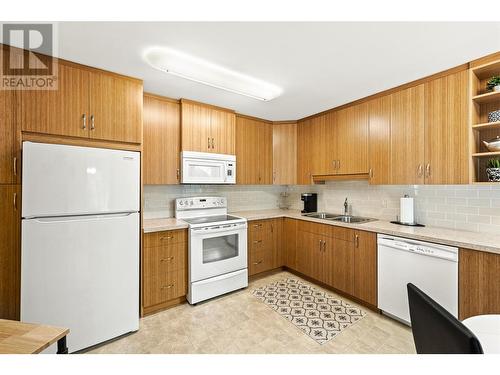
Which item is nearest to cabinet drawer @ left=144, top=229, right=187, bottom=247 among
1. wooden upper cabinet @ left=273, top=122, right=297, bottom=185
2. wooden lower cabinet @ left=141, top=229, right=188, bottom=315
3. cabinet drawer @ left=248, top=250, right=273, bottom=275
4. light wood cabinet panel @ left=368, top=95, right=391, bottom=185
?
wooden lower cabinet @ left=141, top=229, right=188, bottom=315

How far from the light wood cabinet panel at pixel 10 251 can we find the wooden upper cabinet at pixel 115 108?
70 centimetres

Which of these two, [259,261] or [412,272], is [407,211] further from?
[259,261]

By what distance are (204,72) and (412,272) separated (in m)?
2.57

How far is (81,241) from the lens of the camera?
1797 mm

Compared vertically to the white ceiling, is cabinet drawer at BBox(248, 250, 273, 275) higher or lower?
lower

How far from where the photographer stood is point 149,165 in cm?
262

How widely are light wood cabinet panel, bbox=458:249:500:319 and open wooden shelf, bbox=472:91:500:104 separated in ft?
4.09

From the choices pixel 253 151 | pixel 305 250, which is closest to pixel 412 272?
pixel 305 250

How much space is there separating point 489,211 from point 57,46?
12.5 feet

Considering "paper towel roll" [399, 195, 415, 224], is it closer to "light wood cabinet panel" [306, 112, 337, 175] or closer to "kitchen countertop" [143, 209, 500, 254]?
"kitchen countertop" [143, 209, 500, 254]

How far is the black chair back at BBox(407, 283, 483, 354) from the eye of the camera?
1.97 feet

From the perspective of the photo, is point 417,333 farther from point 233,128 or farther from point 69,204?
point 233,128

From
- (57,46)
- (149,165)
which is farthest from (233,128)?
(57,46)

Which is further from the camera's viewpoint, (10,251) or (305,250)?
(305,250)
